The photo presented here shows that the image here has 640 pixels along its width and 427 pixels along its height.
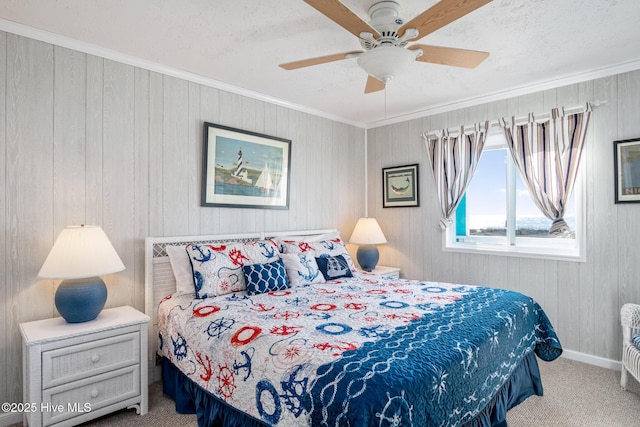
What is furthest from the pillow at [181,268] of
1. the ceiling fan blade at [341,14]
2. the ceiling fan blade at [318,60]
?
the ceiling fan blade at [341,14]

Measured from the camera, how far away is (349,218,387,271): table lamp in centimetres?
420

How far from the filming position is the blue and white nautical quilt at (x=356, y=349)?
4.50 feet

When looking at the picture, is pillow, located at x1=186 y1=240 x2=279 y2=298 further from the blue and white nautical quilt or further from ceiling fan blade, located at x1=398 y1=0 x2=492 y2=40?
ceiling fan blade, located at x1=398 y1=0 x2=492 y2=40

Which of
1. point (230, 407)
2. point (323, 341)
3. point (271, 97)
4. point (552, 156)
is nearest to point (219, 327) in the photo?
point (230, 407)

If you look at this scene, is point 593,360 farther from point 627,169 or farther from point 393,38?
point 393,38

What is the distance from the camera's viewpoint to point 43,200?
8.01 ft

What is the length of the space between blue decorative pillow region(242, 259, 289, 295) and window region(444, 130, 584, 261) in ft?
7.00

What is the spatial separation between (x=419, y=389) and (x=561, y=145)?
296cm

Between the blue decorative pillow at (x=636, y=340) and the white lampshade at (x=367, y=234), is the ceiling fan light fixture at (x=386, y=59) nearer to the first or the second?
the white lampshade at (x=367, y=234)

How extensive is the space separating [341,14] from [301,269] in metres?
2.07

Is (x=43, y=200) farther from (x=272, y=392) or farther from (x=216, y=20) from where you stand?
(x=272, y=392)

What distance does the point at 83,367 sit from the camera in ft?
7.13

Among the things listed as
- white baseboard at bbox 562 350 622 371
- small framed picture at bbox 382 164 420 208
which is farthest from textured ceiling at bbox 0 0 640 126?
white baseboard at bbox 562 350 622 371

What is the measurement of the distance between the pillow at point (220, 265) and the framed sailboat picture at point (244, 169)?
571mm
